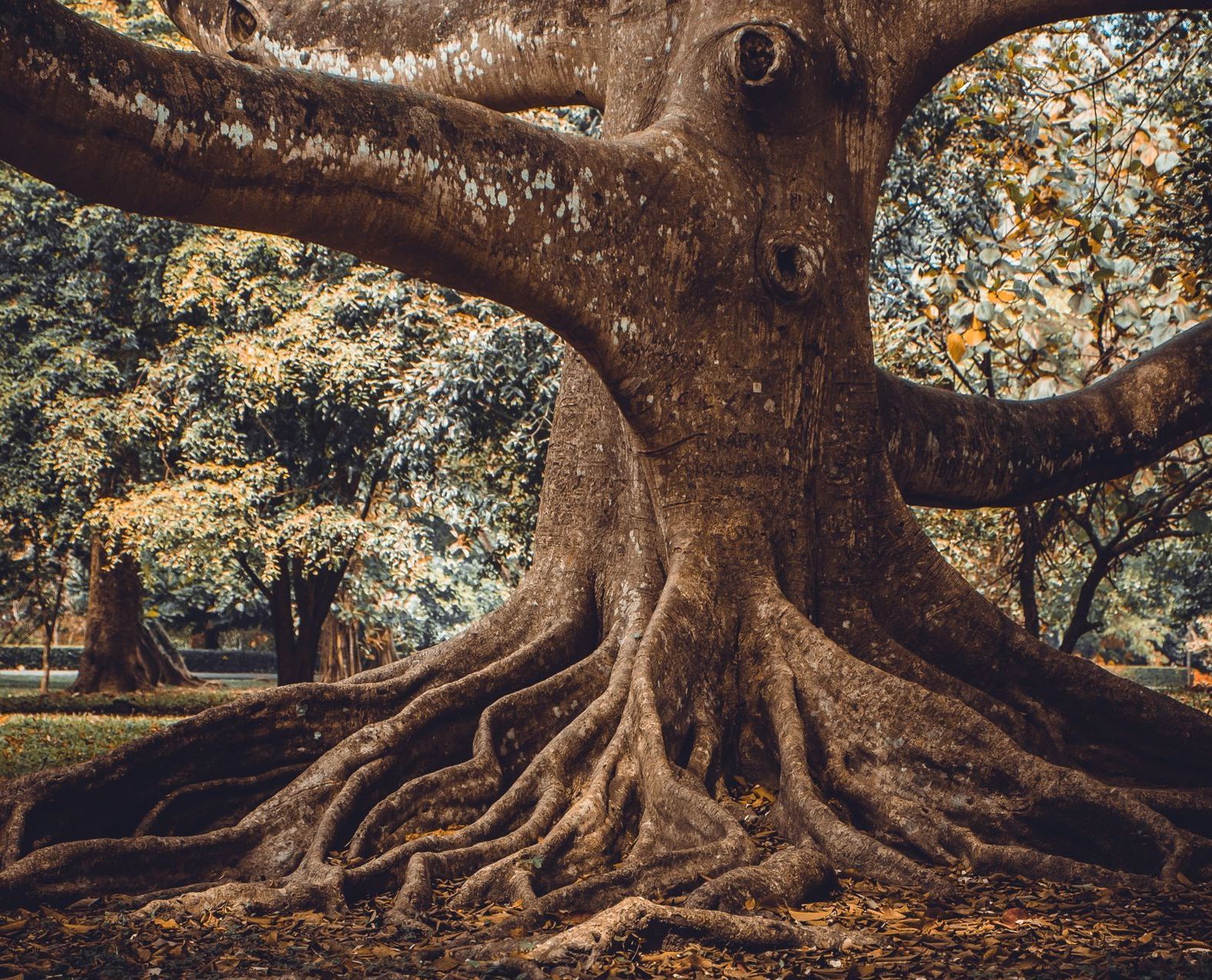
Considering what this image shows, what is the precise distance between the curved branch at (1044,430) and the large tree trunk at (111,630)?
15336 millimetres

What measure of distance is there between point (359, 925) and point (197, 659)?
36.1m

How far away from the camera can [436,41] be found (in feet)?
24.4

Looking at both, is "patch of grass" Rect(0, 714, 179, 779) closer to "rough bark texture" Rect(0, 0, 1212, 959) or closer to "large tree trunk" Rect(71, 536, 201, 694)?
"rough bark texture" Rect(0, 0, 1212, 959)

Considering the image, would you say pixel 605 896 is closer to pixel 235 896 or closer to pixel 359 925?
pixel 359 925

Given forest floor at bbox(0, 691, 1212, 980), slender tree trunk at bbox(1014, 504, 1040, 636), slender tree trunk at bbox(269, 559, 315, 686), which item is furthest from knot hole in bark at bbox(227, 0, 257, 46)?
slender tree trunk at bbox(269, 559, 315, 686)

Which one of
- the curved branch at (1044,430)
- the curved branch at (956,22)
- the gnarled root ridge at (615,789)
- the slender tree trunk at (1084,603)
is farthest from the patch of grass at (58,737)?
the slender tree trunk at (1084,603)

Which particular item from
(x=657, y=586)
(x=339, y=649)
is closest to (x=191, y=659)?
(x=339, y=649)

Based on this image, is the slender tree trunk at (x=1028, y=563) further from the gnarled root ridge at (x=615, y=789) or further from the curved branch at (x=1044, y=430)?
the gnarled root ridge at (x=615, y=789)

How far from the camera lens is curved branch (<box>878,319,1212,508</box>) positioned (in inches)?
261

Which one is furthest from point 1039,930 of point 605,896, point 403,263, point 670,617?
point 403,263

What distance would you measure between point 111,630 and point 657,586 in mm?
16529

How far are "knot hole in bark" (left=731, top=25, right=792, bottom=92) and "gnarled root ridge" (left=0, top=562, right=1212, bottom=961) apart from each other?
237 centimetres

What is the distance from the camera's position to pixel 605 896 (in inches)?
Result: 158

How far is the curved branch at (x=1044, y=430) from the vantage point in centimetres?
663
